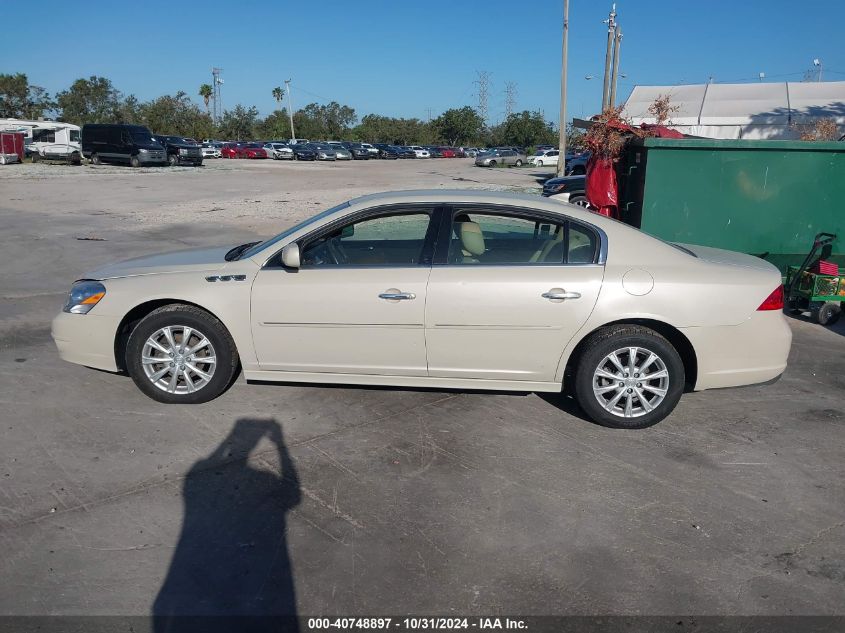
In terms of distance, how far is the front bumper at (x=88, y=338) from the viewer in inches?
197

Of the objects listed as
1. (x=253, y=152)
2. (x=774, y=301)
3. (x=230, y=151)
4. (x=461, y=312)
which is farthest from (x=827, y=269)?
(x=230, y=151)

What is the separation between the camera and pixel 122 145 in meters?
38.2

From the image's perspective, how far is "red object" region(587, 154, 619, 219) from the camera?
8625 mm

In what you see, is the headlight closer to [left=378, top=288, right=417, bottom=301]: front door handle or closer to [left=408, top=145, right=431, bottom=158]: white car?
[left=378, top=288, right=417, bottom=301]: front door handle

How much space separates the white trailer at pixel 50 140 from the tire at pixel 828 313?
41098mm

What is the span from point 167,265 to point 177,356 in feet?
2.24

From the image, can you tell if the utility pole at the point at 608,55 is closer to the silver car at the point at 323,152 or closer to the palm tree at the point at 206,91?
the silver car at the point at 323,152

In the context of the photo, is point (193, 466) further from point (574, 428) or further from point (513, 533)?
point (574, 428)

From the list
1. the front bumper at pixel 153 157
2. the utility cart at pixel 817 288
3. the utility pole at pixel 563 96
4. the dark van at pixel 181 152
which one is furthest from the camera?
the dark van at pixel 181 152

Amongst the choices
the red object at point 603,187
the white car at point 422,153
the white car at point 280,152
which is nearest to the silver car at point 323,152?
the white car at point 280,152

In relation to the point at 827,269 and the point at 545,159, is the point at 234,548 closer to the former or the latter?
the point at 827,269

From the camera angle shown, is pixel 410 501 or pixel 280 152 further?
pixel 280 152

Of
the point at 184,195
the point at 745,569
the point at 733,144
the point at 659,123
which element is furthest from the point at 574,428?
the point at 184,195

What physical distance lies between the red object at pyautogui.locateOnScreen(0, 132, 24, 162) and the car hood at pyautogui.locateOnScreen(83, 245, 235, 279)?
40558 mm
